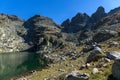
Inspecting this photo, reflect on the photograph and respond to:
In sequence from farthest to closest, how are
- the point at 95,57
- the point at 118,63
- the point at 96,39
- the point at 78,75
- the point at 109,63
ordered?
1. the point at 96,39
2. the point at 95,57
3. the point at 109,63
4. the point at 78,75
5. the point at 118,63

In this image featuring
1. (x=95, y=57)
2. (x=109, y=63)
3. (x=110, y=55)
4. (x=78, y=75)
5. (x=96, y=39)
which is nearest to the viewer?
(x=78, y=75)

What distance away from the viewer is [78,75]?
24750 mm

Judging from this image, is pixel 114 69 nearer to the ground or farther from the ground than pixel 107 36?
nearer to the ground

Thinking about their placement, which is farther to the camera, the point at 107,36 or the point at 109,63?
the point at 107,36

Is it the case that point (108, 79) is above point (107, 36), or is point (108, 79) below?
below

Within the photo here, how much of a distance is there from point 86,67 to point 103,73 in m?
7.15

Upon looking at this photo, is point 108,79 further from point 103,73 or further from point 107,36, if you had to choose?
point 107,36

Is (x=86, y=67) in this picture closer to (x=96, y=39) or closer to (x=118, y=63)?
(x=118, y=63)

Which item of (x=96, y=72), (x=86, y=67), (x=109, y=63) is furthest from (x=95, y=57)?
(x=96, y=72)

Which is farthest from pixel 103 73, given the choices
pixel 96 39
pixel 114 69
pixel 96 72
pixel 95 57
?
pixel 96 39

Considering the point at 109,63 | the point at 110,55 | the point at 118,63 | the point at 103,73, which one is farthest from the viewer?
the point at 110,55

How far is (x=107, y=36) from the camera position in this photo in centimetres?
8775

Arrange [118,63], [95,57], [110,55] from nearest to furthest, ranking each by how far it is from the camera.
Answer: [118,63] < [110,55] < [95,57]

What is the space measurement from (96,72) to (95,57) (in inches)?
376
